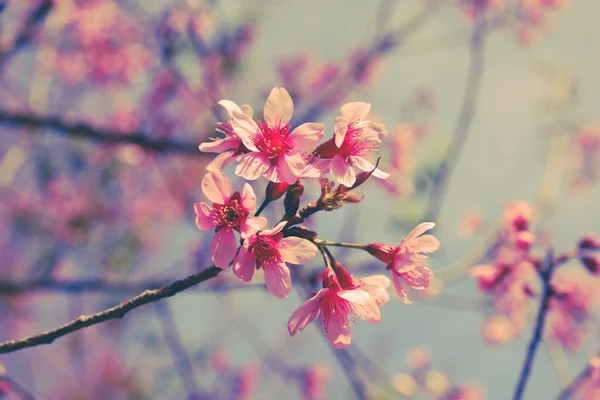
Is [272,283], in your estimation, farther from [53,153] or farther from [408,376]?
Result: [53,153]

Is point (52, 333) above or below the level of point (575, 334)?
above

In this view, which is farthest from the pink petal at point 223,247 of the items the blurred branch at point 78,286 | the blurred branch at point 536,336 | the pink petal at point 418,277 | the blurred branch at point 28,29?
the blurred branch at point 28,29

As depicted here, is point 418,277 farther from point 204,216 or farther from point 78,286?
point 78,286

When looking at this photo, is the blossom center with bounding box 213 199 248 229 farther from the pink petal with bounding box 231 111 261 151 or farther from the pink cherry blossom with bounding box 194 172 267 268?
the pink petal with bounding box 231 111 261 151

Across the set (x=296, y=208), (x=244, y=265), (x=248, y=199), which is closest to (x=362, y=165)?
(x=296, y=208)

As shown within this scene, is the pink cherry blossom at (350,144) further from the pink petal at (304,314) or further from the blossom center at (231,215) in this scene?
the pink petal at (304,314)

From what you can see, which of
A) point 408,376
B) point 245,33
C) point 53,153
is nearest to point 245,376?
point 408,376
